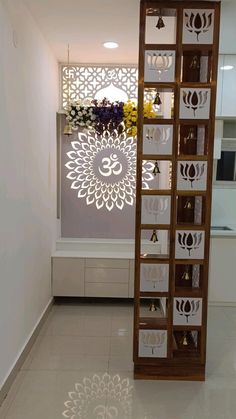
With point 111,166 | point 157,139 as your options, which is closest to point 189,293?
point 157,139

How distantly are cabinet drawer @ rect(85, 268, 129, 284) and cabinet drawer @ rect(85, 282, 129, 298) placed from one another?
0.15 feet

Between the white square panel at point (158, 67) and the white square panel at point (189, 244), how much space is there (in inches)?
40.6

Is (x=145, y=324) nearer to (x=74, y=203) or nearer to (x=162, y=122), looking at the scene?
(x=162, y=122)

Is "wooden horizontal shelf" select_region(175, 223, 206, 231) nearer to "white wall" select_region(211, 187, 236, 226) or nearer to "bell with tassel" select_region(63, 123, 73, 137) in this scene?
"bell with tassel" select_region(63, 123, 73, 137)

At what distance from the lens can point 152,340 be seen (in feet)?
9.32

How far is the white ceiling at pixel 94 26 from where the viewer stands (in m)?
2.83

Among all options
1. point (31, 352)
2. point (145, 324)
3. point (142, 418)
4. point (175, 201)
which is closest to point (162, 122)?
point (175, 201)

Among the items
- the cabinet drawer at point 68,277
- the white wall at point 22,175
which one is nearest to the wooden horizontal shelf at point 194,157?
the white wall at point 22,175

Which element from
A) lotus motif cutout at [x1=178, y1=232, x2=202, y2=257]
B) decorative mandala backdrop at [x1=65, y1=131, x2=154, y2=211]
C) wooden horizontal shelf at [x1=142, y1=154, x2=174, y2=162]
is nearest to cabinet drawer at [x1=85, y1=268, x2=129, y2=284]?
decorative mandala backdrop at [x1=65, y1=131, x2=154, y2=211]

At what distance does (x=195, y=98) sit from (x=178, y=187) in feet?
1.97

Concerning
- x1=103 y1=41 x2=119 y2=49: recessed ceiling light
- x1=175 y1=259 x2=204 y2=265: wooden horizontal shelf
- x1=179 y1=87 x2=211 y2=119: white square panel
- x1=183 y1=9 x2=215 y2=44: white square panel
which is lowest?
x1=175 y1=259 x2=204 y2=265: wooden horizontal shelf

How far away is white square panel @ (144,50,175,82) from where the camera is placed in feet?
8.57

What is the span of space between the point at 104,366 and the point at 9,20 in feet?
8.35

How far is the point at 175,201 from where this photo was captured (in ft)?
8.88
